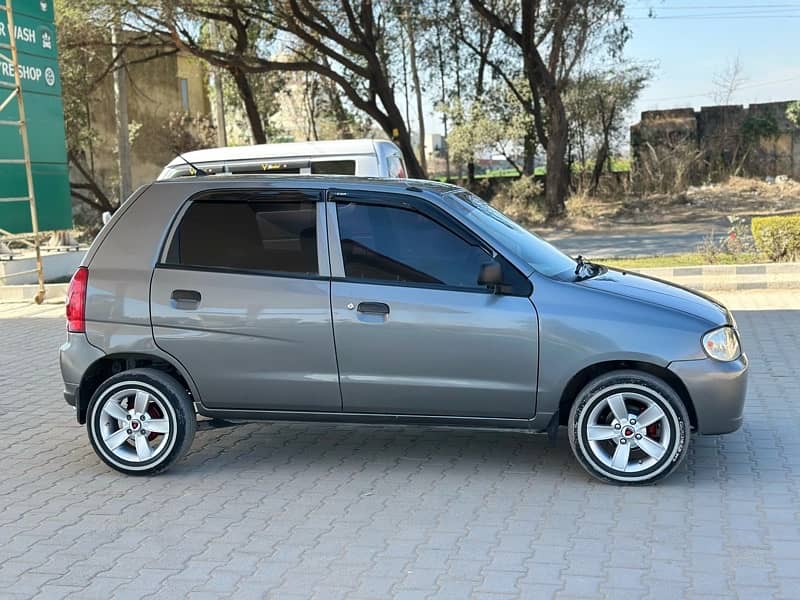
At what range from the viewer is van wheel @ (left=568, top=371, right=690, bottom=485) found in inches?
199

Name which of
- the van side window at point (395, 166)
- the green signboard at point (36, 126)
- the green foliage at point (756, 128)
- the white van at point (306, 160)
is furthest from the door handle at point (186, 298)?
the green foliage at point (756, 128)

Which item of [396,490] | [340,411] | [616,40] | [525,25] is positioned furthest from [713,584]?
[616,40]

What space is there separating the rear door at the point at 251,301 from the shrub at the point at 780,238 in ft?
30.7

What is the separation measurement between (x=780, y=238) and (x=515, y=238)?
851 centimetres

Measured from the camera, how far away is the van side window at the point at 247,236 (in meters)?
5.45

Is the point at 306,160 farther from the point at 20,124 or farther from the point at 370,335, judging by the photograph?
the point at 370,335

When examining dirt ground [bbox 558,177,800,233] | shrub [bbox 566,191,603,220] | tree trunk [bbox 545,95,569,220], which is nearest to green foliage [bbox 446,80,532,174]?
dirt ground [bbox 558,177,800,233]

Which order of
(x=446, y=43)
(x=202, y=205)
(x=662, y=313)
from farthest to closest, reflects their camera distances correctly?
(x=446, y=43) < (x=202, y=205) < (x=662, y=313)

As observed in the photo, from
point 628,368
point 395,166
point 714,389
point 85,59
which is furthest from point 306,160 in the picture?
point 85,59

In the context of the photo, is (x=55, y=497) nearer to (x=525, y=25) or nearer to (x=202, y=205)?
(x=202, y=205)

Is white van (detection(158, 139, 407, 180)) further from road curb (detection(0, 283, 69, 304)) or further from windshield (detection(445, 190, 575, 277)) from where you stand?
Answer: windshield (detection(445, 190, 575, 277))

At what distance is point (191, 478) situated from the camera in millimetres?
5602

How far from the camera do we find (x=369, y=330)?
5227mm

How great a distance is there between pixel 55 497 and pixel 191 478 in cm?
80
